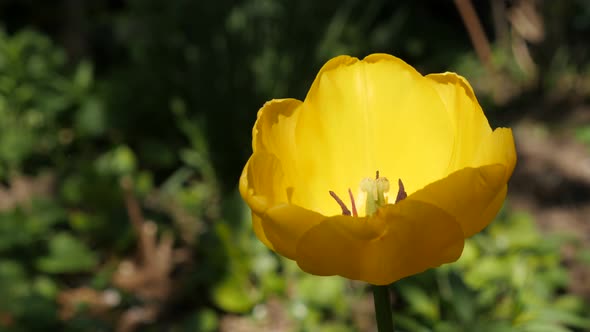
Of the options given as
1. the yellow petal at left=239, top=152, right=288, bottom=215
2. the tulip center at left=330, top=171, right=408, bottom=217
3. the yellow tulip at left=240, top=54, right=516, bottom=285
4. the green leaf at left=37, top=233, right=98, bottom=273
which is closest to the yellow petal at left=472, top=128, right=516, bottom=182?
the yellow tulip at left=240, top=54, right=516, bottom=285

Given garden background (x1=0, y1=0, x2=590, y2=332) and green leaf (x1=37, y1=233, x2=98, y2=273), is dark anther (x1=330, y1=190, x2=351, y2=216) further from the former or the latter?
green leaf (x1=37, y1=233, x2=98, y2=273)

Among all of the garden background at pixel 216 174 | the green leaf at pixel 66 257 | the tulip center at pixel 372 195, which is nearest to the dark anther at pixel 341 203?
the tulip center at pixel 372 195

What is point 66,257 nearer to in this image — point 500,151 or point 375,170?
point 375,170

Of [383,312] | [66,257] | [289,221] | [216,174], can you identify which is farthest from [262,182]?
[216,174]

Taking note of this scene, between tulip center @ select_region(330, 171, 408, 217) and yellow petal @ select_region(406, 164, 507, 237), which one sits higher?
tulip center @ select_region(330, 171, 408, 217)

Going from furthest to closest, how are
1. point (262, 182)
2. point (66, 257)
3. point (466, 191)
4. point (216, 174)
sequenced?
point (216, 174) < point (66, 257) < point (262, 182) < point (466, 191)

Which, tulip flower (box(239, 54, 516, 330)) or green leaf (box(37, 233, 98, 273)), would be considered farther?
green leaf (box(37, 233, 98, 273))

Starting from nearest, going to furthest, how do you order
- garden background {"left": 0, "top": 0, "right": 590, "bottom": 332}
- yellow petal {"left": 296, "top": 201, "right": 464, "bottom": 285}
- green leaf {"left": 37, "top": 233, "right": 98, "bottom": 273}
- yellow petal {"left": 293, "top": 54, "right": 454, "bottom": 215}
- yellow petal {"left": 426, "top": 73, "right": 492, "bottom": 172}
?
yellow petal {"left": 296, "top": 201, "right": 464, "bottom": 285}, yellow petal {"left": 426, "top": 73, "right": 492, "bottom": 172}, yellow petal {"left": 293, "top": 54, "right": 454, "bottom": 215}, garden background {"left": 0, "top": 0, "right": 590, "bottom": 332}, green leaf {"left": 37, "top": 233, "right": 98, "bottom": 273}

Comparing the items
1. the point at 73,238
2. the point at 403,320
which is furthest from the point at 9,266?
the point at 403,320
